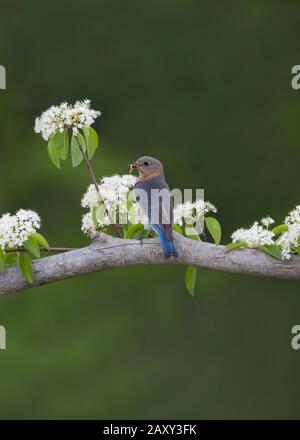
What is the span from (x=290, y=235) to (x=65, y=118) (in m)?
0.85

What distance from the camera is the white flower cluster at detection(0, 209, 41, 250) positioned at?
2.98m

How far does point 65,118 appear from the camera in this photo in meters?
3.09

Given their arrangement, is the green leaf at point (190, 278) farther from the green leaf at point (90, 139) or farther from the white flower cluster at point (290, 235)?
the green leaf at point (90, 139)

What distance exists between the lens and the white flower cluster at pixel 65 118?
10.1 feet

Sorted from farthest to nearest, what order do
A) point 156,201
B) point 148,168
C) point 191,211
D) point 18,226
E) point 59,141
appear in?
1. point 148,168
2. point 156,201
3. point 191,211
4. point 59,141
5. point 18,226

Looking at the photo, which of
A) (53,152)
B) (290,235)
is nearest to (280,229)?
(290,235)

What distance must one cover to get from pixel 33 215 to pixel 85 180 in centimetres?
463

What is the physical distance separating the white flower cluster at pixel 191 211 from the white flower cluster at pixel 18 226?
525 millimetres

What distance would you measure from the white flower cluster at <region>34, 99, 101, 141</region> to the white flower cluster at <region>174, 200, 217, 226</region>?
45 centimetres

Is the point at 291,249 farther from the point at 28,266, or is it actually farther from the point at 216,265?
the point at 28,266

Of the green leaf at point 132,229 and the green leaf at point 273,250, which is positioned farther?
the green leaf at point 132,229

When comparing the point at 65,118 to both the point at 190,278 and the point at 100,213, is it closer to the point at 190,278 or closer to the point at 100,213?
the point at 100,213

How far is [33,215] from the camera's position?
9.79ft

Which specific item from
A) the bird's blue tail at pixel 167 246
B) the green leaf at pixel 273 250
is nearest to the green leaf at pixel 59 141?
the bird's blue tail at pixel 167 246
